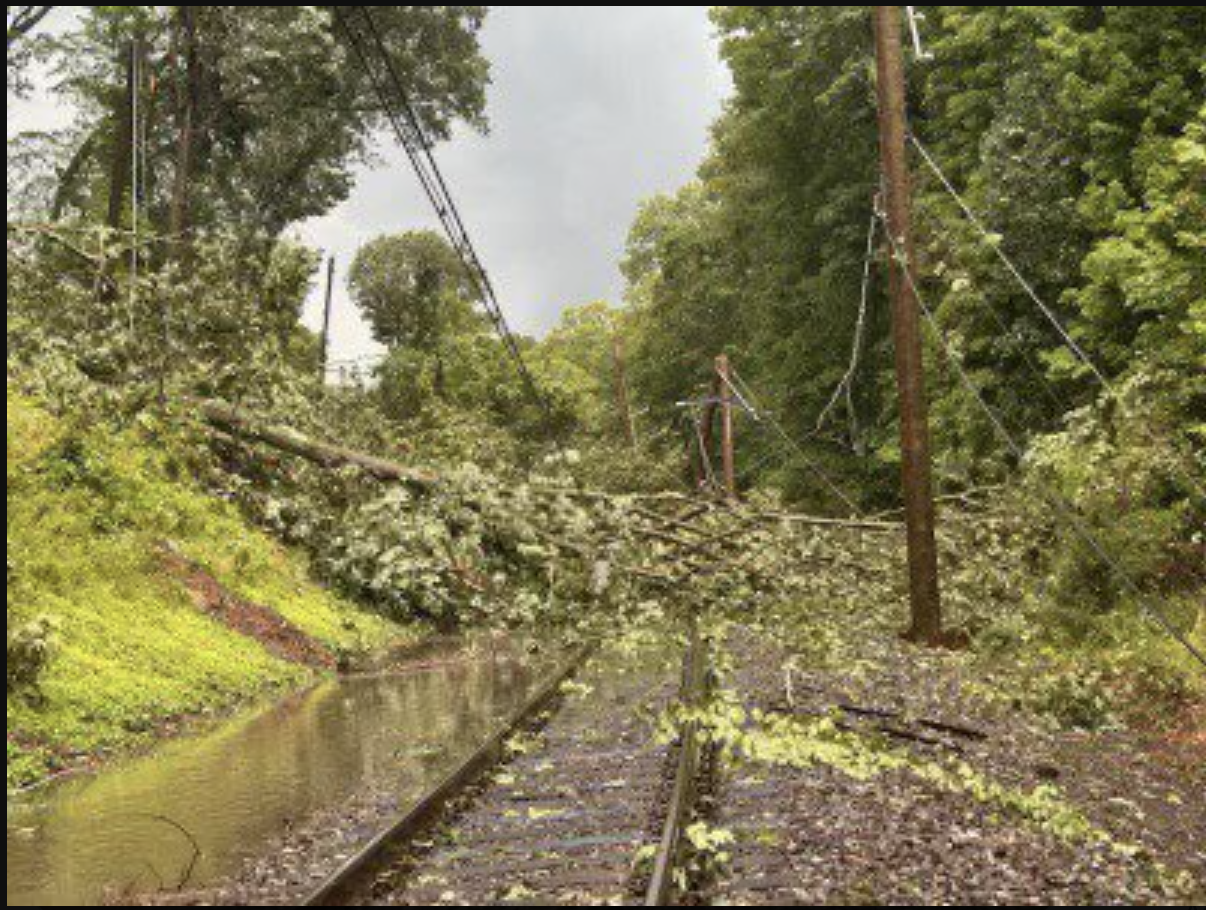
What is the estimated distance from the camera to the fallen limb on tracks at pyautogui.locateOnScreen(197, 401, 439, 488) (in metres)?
17.8

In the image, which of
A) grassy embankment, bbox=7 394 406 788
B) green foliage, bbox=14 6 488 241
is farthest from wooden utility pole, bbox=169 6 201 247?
grassy embankment, bbox=7 394 406 788

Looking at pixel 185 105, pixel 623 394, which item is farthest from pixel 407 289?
pixel 185 105

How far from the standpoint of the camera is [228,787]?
926cm

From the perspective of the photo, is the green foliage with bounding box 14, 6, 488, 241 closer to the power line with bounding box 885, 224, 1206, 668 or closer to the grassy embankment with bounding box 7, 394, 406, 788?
the grassy embankment with bounding box 7, 394, 406, 788

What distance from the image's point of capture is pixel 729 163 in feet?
144

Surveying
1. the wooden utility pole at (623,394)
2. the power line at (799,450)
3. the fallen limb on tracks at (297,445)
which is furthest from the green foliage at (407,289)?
the fallen limb on tracks at (297,445)

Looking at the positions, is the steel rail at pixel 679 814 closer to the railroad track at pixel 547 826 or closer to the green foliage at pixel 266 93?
the railroad track at pixel 547 826

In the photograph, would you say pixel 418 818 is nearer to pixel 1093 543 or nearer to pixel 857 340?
pixel 1093 543

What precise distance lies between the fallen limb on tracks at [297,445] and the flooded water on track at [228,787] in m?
4.39

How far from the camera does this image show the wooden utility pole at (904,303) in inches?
559

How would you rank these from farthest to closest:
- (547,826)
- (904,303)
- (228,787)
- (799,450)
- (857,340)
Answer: (799,450) → (857,340) → (904,303) → (228,787) → (547,826)

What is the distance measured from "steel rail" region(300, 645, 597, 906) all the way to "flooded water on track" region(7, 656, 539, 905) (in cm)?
35

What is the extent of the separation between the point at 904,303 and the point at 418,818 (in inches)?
362

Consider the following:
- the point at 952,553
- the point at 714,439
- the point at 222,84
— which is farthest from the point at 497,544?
the point at 714,439
